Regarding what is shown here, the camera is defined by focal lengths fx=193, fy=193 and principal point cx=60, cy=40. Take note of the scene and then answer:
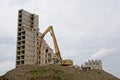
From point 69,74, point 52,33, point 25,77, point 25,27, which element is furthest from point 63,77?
point 25,27

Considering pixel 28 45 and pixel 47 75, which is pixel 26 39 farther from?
pixel 47 75

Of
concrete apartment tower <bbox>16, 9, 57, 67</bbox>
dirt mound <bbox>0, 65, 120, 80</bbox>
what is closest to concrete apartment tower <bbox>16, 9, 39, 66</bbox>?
concrete apartment tower <bbox>16, 9, 57, 67</bbox>

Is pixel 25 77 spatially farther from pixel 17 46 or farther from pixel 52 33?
pixel 17 46

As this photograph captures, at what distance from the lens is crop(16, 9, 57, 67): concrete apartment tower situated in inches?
2795

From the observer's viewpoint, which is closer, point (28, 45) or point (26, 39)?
point (26, 39)

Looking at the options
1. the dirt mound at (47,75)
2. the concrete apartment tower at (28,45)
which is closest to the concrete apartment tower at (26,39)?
the concrete apartment tower at (28,45)

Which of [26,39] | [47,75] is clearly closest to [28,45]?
[26,39]

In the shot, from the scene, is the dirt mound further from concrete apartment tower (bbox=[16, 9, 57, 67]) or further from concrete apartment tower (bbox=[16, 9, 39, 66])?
concrete apartment tower (bbox=[16, 9, 57, 67])

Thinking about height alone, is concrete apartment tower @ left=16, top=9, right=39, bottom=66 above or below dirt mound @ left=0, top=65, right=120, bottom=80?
above

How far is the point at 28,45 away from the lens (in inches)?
2842

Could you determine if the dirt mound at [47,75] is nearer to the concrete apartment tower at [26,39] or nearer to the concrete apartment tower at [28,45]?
the concrete apartment tower at [26,39]

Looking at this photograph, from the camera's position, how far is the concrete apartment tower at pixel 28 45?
7100 cm

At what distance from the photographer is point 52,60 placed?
72.7 meters

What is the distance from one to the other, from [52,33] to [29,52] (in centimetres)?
3217
